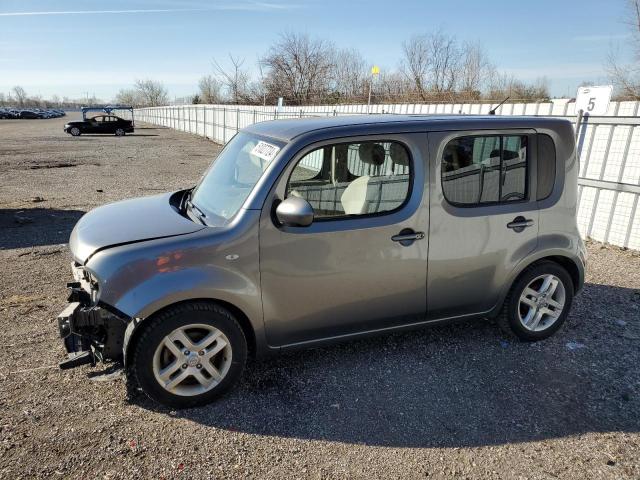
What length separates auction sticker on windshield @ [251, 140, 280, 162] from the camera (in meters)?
3.30

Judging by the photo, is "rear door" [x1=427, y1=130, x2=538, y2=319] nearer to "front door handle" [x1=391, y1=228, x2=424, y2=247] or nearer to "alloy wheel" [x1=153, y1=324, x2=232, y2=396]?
"front door handle" [x1=391, y1=228, x2=424, y2=247]

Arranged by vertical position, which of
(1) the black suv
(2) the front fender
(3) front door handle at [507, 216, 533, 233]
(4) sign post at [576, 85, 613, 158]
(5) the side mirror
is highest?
(4) sign post at [576, 85, 613, 158]

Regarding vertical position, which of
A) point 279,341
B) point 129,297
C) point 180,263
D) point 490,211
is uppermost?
point 490,211

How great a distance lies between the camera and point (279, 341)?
11.0ft

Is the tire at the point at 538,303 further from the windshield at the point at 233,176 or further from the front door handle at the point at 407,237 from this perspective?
the windshield at the point at 233,176

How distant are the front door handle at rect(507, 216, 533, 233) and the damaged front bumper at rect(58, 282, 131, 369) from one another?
296 cm

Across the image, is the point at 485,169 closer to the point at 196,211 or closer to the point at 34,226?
the point at 196,211

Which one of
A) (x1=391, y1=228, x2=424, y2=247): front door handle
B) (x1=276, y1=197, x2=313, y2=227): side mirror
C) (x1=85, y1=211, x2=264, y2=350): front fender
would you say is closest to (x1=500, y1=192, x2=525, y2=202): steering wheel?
(x1=391, y1=228, x2=424, y2=247): front door handle

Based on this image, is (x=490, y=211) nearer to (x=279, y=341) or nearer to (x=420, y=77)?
(x=279, y=341)

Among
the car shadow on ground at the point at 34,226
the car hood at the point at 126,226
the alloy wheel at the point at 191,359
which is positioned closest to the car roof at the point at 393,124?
the car hood at the point at 126,226

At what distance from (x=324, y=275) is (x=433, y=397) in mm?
1191

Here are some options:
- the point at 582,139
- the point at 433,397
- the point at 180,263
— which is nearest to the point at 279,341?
the point at 180,263

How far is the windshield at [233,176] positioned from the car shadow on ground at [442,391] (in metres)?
1.31

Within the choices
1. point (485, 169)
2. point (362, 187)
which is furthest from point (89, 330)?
point (485, 169)
